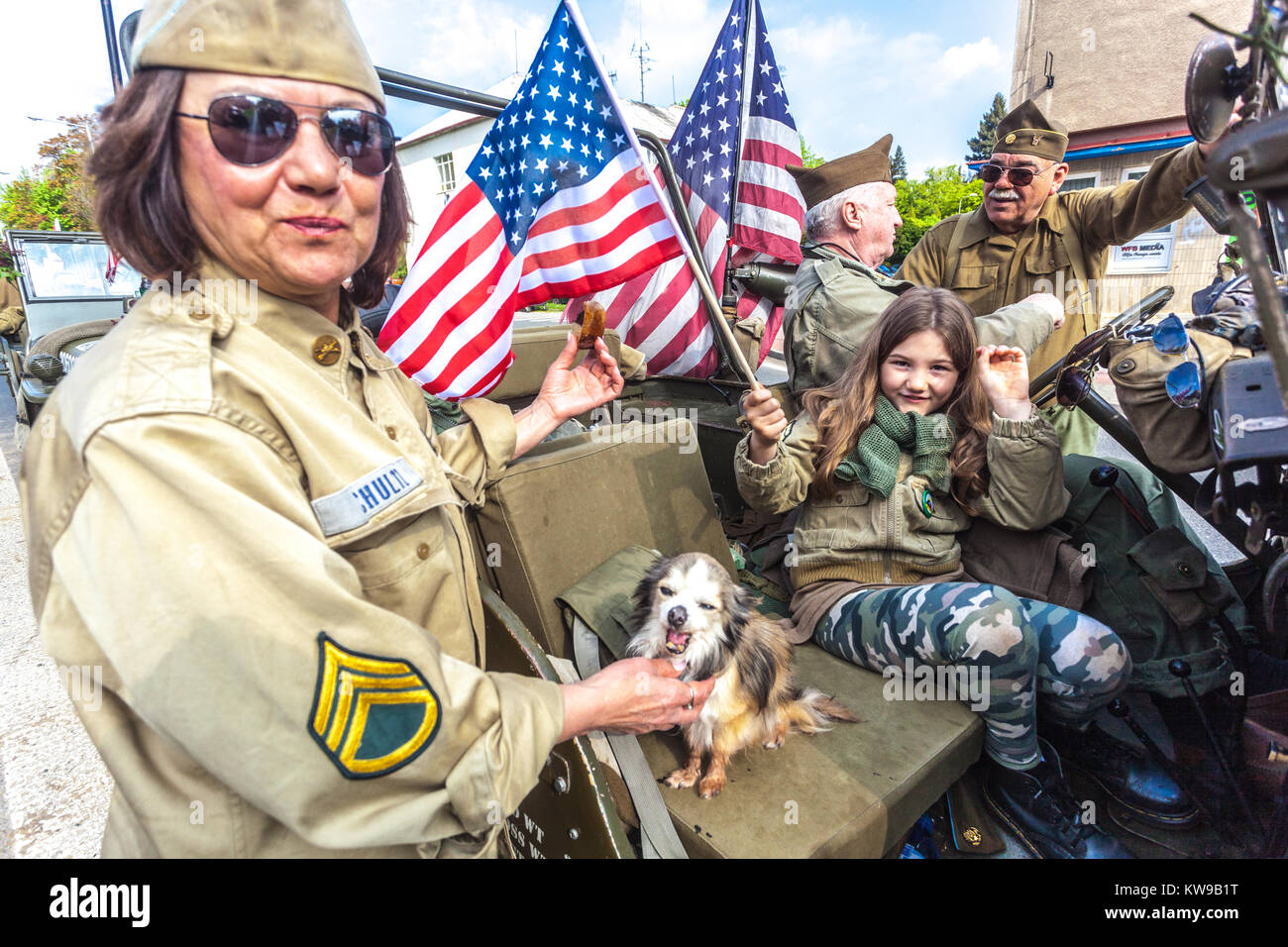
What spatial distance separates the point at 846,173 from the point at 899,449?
60.4 inches

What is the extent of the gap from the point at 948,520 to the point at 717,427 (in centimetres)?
134

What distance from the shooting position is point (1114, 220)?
3.27m

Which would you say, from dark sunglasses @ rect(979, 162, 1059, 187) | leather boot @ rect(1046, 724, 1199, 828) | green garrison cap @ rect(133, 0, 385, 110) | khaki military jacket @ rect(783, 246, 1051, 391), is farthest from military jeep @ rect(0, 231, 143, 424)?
leather boot @ rect(1046, 724, 1199, 828)

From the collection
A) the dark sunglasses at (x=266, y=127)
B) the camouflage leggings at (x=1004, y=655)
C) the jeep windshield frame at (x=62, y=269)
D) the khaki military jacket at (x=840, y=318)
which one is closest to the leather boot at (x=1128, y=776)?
the camouflage leggings at (x=1004, y=655)

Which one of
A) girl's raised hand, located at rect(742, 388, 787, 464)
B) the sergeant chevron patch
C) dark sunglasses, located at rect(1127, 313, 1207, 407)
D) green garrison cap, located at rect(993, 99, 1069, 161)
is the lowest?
the sergeant chevron patch

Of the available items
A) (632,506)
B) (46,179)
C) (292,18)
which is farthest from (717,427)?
(46,179)

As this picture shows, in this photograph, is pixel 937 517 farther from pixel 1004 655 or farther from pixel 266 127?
pixel 266 127

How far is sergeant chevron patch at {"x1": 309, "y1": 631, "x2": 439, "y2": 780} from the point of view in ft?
3.06

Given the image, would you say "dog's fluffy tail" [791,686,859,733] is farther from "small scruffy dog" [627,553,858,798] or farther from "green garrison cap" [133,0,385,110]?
"green garrison cap" [133,0,385,110]

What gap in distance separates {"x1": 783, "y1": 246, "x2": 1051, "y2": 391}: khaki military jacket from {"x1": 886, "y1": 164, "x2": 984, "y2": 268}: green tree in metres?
15.3

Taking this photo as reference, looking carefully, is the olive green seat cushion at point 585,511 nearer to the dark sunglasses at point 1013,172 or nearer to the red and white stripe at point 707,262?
the red and white stripe at point 707,262

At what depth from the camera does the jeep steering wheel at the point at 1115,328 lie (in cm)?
215

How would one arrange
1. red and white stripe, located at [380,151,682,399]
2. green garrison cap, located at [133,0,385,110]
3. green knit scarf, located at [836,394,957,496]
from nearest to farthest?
1. green garrison cap, located at [133,0,385,110]
2. red and white stripe, located at [380,151,682,399]
3. green knit scarf, located at [836,394,957,496]

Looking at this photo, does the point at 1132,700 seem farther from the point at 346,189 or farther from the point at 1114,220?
the point at 346,189
